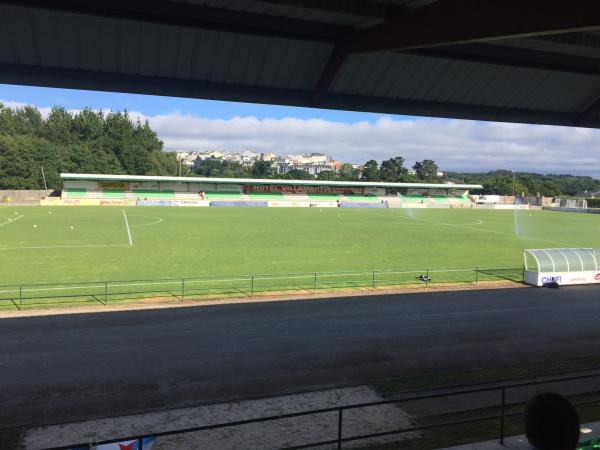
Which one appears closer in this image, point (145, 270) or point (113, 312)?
point (113, 312)

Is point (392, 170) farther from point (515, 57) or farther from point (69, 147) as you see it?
point (515, 57)

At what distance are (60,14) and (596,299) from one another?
2170cm

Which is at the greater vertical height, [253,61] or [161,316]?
[253,61]

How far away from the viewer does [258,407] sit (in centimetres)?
926

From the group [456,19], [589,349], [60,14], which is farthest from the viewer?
[589,349]

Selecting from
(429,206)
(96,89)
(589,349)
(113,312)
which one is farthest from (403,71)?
(429,206)

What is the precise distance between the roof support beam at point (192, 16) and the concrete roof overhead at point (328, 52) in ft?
0.05

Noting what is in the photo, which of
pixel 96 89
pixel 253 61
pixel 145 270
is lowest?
pixel 145 270

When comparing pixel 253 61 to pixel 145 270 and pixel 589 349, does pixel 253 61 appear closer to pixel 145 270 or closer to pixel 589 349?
pixel 589 349

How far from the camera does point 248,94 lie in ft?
27.2

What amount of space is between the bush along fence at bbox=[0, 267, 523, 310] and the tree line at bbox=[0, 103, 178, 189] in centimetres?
8488

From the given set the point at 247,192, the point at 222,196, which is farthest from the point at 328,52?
the point at 247,192

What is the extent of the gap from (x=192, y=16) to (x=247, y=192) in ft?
308

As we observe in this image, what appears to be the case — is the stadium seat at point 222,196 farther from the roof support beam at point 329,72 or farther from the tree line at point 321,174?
the roof support beam at point 329,72
